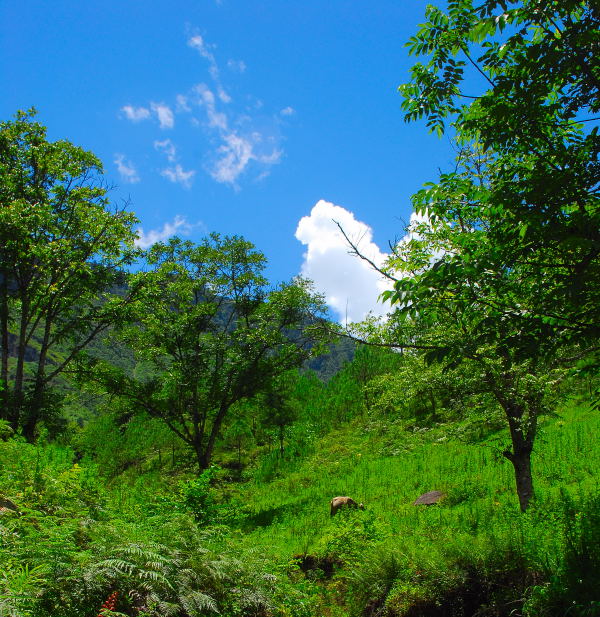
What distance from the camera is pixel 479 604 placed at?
5492mm

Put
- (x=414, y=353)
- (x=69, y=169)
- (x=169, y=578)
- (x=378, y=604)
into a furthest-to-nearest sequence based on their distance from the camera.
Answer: (x=69, y=169), (x=414, y=353), (x=378, y=604), (x=169, y=578)

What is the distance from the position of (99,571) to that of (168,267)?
16.7m

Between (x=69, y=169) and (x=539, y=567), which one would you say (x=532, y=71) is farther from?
(x=69, y=169)

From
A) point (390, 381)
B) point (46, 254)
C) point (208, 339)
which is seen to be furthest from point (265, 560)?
point (208, 339)

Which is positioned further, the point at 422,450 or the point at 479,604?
the point at 422,450

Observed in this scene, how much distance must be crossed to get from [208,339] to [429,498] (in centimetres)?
1143

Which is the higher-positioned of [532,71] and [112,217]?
[112,217]

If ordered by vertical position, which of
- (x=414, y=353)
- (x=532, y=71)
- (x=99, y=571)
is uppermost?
(x=532, y=71)

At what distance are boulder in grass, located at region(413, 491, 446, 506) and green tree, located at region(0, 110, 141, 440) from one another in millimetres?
11990

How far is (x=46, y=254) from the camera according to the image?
14.2m

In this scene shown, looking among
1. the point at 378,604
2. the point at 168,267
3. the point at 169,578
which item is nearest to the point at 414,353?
the point at 378,604

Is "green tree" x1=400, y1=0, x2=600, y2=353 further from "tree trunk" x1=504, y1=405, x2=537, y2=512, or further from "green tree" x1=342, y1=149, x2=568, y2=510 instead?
"tree trunk" x1=504, y1=405, x2=537, y2=512

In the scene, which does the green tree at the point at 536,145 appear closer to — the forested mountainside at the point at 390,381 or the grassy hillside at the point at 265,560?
the forested mountainside at the point at 390,381

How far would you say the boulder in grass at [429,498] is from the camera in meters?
13.1
